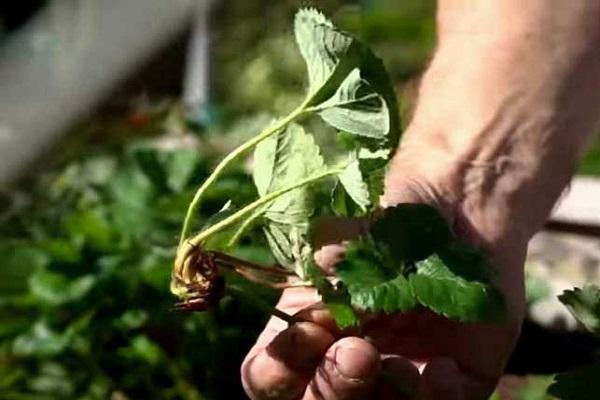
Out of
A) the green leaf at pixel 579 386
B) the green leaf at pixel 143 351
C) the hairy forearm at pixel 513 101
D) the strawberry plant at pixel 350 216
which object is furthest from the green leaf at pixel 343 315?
the green leaf at pixel 143 351

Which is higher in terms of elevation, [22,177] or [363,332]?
[363,332]

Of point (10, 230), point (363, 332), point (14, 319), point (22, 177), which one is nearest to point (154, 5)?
point (22, 177)

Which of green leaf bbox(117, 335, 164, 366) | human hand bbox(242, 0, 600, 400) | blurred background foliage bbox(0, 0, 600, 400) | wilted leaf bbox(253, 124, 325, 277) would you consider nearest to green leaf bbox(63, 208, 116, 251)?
blurred background foliage bbox(0, 0, 600, 400)

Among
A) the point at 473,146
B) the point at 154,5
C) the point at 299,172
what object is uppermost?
the point at 299,172

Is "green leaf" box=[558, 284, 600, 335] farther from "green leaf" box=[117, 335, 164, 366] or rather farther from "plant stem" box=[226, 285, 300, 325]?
"green leaf" box=[117, 335, 164, 366]

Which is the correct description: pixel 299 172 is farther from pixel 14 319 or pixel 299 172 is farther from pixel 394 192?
pixel 14 319

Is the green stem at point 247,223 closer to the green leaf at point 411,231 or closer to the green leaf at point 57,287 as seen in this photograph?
the green leaf at point 411,231

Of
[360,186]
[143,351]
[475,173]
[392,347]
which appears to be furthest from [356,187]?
[143,351]
